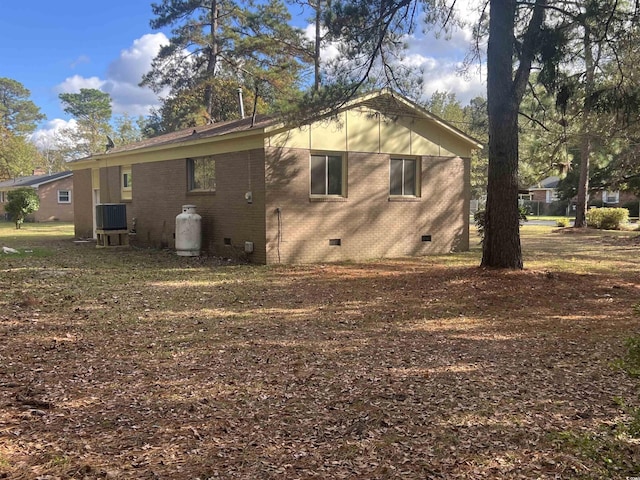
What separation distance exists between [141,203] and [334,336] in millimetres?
13183

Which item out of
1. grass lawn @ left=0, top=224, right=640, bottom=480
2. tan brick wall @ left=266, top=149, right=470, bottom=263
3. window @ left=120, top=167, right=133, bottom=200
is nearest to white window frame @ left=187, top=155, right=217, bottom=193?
tan brick wall @ left=266, top=149, right=470, bottom=263

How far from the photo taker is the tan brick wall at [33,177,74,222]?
38688mm

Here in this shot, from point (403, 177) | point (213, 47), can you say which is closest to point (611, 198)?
point (213, 47)

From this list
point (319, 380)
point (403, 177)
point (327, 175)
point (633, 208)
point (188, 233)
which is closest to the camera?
point (319, 380)

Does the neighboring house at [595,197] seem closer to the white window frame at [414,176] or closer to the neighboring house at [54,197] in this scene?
the white window frame at [414,176]

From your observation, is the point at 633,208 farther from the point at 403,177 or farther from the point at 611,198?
the point at 403,177

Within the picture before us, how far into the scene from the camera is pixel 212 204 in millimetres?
14695

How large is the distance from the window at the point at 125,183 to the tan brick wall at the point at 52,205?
22.0 metres

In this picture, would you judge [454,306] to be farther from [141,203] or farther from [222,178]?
[141,203]

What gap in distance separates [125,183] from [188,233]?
6280mm

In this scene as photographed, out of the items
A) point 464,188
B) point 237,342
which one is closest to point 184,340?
point 237,342

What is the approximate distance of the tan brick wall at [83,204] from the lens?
22125 millimetres

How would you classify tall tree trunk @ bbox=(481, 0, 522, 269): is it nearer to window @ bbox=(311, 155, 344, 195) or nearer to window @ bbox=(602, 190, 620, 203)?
window @ bbox=(311, 155, 344, 195)

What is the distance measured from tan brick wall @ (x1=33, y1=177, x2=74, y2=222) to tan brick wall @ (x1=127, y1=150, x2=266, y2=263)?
78.7 ft
